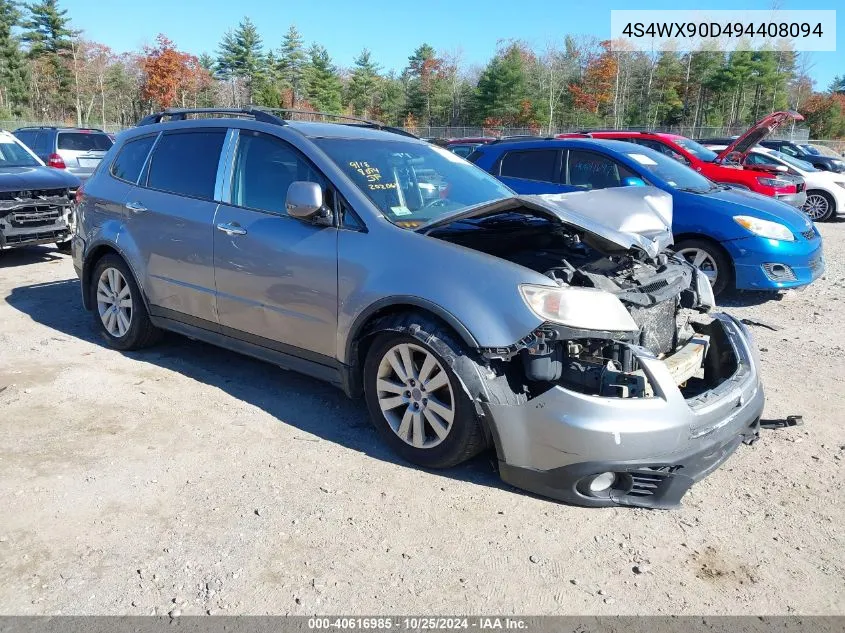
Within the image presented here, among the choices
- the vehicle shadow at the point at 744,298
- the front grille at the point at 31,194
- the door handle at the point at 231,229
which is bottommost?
the vehicle shadow at the point at 744,298

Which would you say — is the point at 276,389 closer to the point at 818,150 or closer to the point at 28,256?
the point at 28,256

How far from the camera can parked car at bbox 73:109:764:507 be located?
2955 mm

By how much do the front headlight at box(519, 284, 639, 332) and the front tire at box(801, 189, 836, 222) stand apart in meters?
13.6

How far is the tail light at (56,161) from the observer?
13.4 meters

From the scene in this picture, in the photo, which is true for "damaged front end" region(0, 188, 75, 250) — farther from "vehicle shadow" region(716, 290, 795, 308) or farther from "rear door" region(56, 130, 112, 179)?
"vehicle shadow" region(716, 290, 795, 308)

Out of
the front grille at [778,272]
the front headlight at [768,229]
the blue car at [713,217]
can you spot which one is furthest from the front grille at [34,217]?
the front grille at [778,272]

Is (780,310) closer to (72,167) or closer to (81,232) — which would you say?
(81,232)

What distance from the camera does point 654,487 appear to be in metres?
2.96

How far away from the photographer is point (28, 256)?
9117 mm

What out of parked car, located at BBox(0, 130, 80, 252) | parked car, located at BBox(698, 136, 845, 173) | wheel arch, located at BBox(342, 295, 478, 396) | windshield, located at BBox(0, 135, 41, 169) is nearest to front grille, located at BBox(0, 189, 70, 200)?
parked car, located at BBox(0, 130, 80, 252)

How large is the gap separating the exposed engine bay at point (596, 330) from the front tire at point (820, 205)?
12554mm

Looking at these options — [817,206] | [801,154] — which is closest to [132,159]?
[817,206]

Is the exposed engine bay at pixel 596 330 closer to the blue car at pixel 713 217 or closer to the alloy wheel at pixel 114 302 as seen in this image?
the alloy wheel at pixel 114 302

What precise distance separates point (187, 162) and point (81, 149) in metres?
11.4
